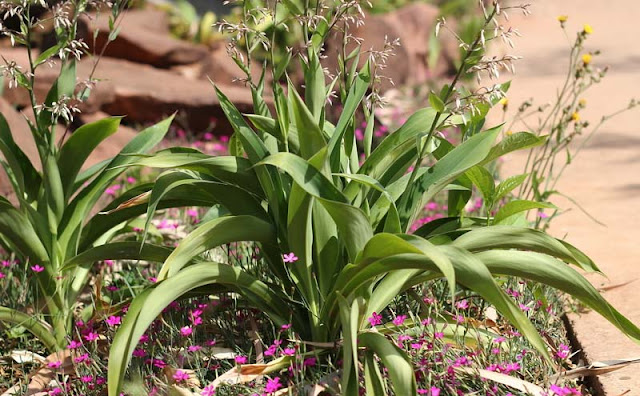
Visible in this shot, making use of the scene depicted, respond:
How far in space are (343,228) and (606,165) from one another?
3807 mm

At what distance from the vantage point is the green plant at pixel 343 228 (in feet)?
8.48

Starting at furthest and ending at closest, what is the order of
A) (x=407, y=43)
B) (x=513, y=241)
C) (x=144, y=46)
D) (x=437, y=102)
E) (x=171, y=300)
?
(x=407, y=43)
(x=144, y=46)
(x=513, y=241)
(x=171, y=300)
(x=437, y=102)

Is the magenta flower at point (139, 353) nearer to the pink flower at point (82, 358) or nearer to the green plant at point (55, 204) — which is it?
the pink flower at point (82, 358)

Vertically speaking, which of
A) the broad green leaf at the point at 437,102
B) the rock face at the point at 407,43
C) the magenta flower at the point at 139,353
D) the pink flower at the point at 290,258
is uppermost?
the rock face at the point at 407,43

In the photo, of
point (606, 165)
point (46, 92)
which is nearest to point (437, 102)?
point (606, 165)

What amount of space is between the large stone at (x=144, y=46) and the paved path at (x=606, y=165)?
2840 millimetres

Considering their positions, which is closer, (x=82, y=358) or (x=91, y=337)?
(x=82, y=358)

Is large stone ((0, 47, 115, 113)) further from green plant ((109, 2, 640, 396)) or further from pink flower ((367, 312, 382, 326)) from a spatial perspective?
pink flower ((367, 312, 382, 326))

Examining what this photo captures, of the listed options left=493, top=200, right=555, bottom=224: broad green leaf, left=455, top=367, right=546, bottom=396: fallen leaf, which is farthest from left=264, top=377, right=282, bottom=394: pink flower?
left=493, top=200, right=555, bottom=224: broad green leaf

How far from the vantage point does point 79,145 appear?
3.28 metres

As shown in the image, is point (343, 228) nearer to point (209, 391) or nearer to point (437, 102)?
point (437, 102)

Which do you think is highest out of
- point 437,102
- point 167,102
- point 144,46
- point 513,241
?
point 144,46

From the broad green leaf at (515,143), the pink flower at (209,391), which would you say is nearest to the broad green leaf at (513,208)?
the broad green leaf at (515,143)

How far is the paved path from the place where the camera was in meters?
3.48
